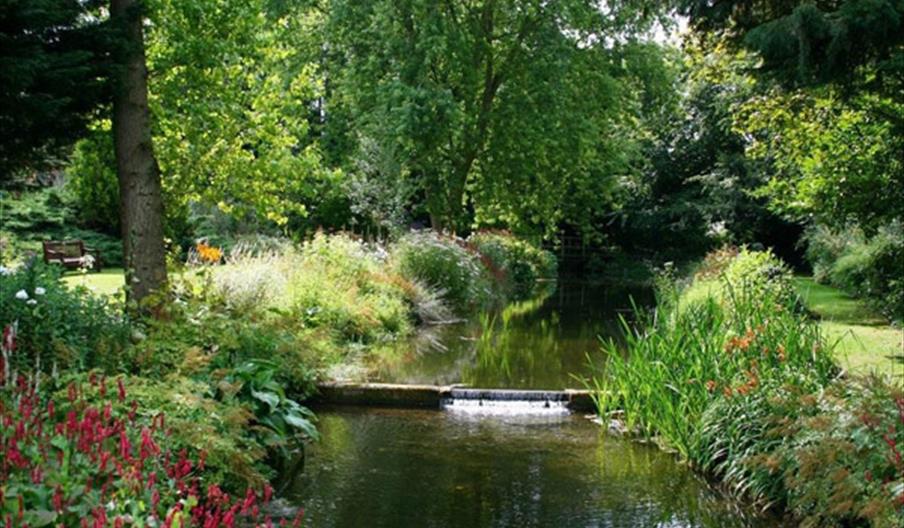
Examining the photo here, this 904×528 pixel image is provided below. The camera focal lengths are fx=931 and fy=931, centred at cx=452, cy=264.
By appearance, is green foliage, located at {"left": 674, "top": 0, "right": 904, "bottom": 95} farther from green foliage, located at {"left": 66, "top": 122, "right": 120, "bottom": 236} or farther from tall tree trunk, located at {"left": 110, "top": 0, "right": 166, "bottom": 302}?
green foliage, located at {"left": 66, "top": 122, "right": 120, "bottom": 236}

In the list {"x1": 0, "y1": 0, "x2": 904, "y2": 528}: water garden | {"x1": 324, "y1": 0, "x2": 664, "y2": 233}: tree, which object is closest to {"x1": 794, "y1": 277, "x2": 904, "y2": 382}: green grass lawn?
{"x1": 0, "y1": 0, "x2": 904, "y2": 528}: water garden

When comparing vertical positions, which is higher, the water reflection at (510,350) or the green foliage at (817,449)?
the green foliage at (817,449)

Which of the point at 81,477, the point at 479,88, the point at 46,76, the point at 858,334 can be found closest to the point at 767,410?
the point at 81,477

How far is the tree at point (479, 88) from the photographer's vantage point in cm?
2397

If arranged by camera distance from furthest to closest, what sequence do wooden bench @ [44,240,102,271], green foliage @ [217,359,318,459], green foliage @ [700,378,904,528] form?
1. wooden bench @ [44,240,102,271]
2. green foliage @ [217,359,318,459]
3. green foliage @ [700,378,904,528]

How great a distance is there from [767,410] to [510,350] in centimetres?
744

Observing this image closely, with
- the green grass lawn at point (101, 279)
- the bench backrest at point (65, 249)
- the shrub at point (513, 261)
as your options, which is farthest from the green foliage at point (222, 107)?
the shrub at point (513, 261)

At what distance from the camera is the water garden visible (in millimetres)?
5074

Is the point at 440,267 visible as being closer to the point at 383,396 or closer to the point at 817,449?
the point at 383,396

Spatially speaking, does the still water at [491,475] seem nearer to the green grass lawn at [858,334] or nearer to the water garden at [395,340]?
the water garden at [395,340]

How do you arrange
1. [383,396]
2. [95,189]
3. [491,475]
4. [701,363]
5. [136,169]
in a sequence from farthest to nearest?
[95,189]
[383,396]
[136,169]
[701,363]
[491,475]

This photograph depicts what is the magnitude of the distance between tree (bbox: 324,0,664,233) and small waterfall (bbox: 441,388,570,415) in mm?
13913

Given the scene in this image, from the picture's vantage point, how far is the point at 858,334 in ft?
42.0

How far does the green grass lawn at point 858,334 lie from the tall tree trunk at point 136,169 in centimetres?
623
